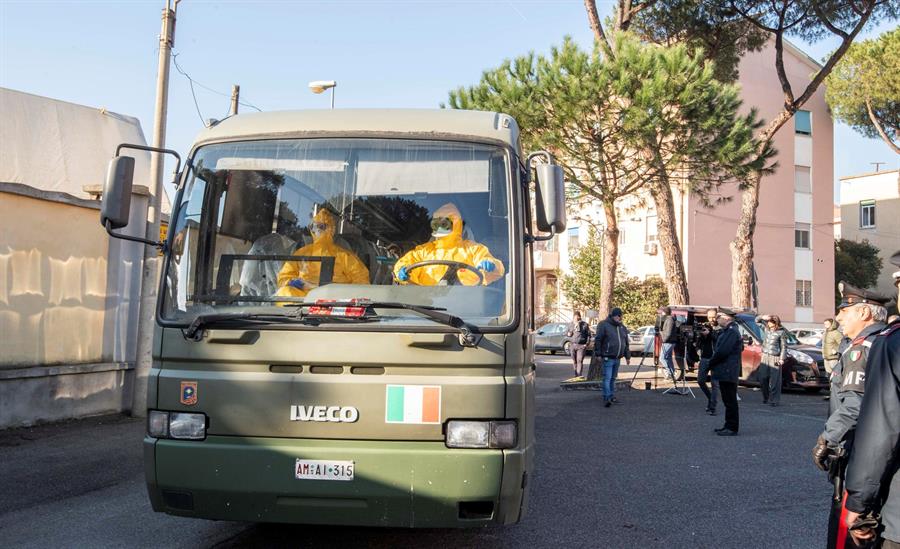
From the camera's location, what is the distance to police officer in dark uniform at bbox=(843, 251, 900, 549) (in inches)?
133

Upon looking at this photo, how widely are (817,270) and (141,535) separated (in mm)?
41947

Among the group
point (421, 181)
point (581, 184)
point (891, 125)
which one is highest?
point (891, 125)

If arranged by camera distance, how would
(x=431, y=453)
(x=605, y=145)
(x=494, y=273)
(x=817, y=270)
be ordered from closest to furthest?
(x=431, y=453) < (x=494, y=273) < (x=605, y=145) < (x=817, y=270)

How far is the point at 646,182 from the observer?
57.5 ft

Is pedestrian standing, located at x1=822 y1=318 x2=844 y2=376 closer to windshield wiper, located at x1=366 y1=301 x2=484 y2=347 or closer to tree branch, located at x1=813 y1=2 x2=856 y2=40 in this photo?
tree branch, located at x1=813 y1=2 x2=856 y2=40

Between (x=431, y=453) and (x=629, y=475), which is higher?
(x=431, y=453)

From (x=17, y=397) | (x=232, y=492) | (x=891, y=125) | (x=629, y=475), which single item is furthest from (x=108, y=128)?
(x=891, y=125)

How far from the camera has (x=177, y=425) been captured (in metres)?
4.70

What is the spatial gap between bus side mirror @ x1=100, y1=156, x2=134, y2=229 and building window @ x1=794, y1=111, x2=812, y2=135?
135 ft

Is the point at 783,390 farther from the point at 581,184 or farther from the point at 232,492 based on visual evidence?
the point at 232,492

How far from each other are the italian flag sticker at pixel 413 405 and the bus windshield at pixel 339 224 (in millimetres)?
573

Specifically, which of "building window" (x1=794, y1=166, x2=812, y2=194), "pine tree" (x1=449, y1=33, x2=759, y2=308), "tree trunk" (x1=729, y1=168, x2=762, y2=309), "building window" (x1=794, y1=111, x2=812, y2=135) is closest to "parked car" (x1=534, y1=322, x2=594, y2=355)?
"tree trunk" (x1=729, y1=168, x2=762, y2=309)

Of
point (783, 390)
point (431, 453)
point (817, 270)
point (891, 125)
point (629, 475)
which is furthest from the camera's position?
point (817, 270)

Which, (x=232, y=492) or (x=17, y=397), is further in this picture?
(x=17, y=397)
